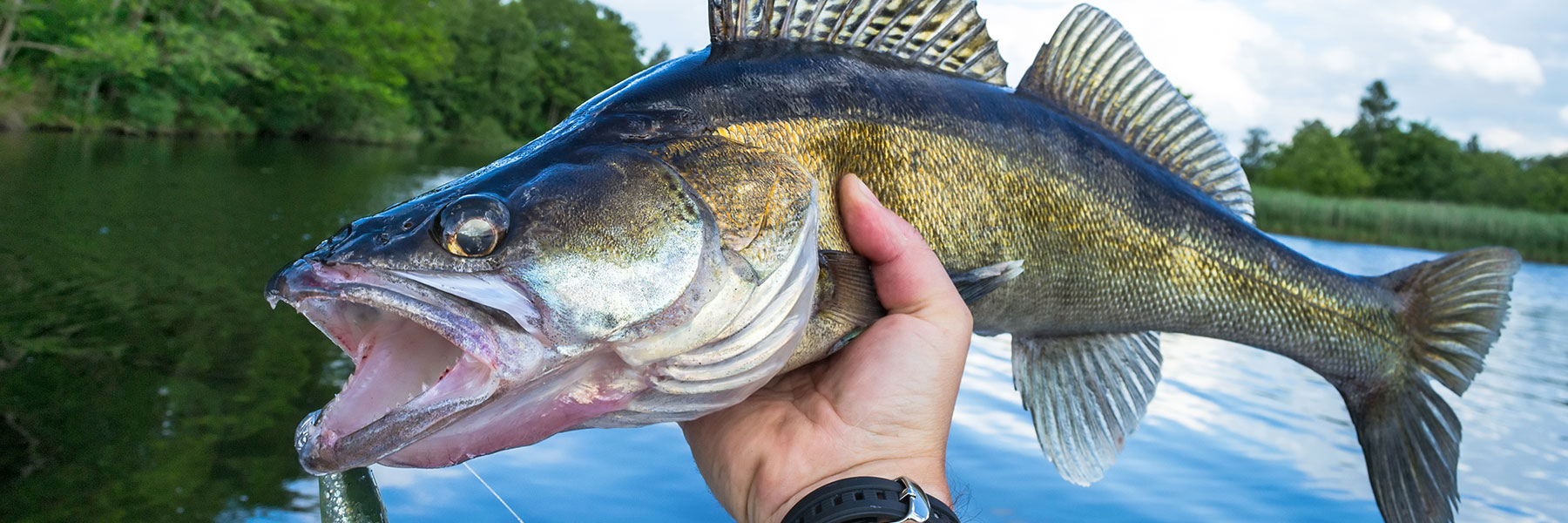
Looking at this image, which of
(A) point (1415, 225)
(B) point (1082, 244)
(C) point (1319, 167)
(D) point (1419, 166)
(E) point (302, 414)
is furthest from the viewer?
(C) point (1319, 167)

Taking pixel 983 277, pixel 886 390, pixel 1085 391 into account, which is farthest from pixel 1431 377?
pixel 886 390

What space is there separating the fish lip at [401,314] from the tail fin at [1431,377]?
7.89ft

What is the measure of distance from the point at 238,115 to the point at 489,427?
37.3m

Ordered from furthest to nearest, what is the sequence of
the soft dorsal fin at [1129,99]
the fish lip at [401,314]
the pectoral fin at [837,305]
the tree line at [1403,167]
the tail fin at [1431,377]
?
the tree line at [1403,167], the tail fin at [1431,377], the soft dorsal fin at [1129,99], the pectoral fin at [837,305], the fish lip at [401,314]

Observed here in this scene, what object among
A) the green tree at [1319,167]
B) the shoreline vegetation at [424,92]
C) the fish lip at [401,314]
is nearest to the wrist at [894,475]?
the fish lip at [401,314]

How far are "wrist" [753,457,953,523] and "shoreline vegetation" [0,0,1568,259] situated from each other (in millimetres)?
11182

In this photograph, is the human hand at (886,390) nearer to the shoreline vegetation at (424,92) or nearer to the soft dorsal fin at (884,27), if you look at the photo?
the soft dorsal fin at (884,27)

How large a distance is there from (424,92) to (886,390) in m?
55.5

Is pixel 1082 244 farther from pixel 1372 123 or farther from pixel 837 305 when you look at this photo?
pixel 1372 123

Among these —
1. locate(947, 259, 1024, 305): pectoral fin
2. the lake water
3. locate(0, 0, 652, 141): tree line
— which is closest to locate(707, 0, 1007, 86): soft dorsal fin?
locate(947, 259, 1024, 305): pectoral fin

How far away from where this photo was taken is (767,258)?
1601mm

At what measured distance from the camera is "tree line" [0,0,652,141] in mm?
25344

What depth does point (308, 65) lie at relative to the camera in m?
36.6

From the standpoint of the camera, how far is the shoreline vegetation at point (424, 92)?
2573 cm
